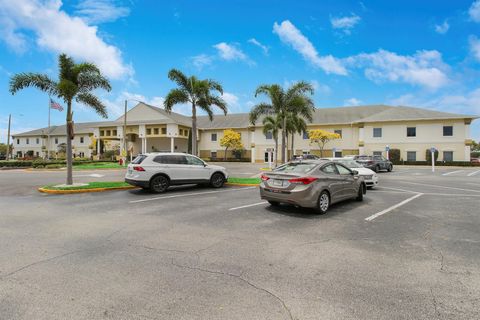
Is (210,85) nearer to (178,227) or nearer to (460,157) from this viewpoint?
(178,227)

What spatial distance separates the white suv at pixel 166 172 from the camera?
11.1m

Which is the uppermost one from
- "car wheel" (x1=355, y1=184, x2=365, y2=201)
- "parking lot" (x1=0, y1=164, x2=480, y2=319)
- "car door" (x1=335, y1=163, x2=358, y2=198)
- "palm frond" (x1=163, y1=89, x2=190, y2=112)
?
"palm frond" (x1=163, y1=89, x2=190, y2=112)

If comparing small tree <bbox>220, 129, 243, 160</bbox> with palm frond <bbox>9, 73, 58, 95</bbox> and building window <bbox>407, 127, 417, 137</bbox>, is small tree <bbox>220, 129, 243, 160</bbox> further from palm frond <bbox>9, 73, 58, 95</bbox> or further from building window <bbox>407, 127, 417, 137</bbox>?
palm frond <bbox>9, 73, 58, 95</bbox>

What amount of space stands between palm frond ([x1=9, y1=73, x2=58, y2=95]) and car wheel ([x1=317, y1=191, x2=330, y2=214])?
1309cm

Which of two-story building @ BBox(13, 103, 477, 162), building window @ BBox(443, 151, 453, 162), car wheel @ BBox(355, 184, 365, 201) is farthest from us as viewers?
two-story building @ BBox(13, 103, 477, 162)

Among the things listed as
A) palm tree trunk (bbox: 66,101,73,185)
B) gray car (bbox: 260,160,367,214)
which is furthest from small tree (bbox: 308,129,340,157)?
palm tree trunk (bbox: 66,101,73,185)

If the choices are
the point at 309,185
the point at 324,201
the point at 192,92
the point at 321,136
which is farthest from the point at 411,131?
the point at 309,185

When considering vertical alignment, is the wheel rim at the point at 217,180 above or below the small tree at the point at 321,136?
below

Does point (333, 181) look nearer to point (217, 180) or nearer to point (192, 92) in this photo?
point (217, 180)

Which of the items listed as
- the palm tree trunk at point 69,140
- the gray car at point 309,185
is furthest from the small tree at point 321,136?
the palm tree trunk at point 69,140

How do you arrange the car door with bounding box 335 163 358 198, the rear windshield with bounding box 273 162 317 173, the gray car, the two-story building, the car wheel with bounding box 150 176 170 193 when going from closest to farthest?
the gray car
the rear windshield with bounding box 273 162 317 173
the car door with bounding box 335 163 358 198
the car wheel with bounding box 150 176 170 193
the two-story building

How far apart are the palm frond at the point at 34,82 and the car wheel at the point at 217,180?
8.60 m

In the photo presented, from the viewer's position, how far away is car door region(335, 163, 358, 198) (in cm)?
836

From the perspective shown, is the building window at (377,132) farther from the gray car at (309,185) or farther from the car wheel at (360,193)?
the gray car at (309,185)
